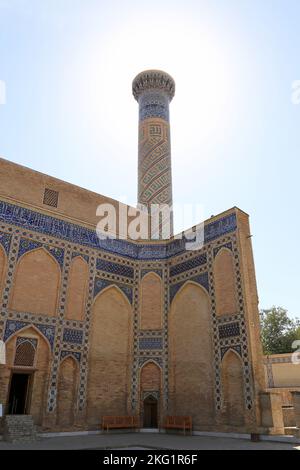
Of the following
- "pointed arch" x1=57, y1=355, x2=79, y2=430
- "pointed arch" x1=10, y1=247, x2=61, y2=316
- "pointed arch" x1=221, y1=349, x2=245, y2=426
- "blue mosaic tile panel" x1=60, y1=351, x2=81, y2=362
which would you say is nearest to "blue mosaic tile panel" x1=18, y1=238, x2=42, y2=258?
"pointed arch" x1=10, y1=247, x2=61, y2=316

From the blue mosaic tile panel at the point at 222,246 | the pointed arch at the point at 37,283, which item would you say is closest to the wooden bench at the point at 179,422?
the pointed arch at the point at 37,283

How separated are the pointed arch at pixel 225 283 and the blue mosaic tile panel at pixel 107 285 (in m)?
2.66

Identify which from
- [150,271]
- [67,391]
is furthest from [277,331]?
[67,391]

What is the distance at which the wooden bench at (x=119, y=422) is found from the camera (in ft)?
30.8

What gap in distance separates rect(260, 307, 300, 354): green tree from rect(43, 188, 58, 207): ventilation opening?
1497 centimetres

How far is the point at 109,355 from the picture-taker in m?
10.2

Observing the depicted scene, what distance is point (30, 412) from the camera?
27.8 ft

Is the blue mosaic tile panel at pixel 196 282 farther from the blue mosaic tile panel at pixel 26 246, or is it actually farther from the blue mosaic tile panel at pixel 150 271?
the blue mosaic tile panel at pixel 26 246

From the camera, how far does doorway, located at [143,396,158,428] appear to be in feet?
32.8
